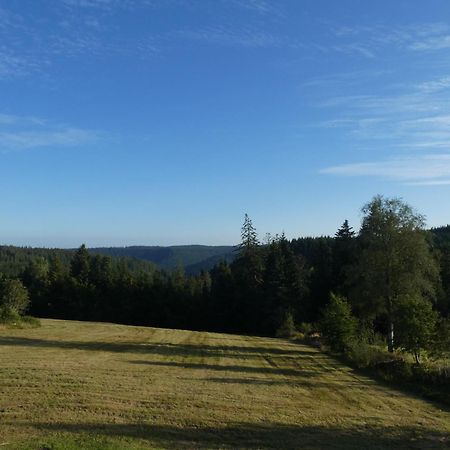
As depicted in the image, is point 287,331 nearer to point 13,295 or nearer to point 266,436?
point 13,295

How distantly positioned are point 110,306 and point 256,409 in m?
68.8

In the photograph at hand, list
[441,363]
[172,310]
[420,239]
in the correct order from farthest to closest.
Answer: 1. [172,310]
2. [420,239]
3. [441,363]

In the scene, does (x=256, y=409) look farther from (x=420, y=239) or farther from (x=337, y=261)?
(x=337, y=261)

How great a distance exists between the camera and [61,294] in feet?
269

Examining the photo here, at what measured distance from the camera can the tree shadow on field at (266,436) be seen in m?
11.8

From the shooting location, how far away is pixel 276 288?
236ft

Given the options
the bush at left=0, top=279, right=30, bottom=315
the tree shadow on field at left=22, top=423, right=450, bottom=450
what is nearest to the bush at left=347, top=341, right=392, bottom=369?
the tree shadow on field at left=22, top=423, right=450, bottom=450

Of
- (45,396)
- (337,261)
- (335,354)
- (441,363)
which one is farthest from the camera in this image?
(337,261)

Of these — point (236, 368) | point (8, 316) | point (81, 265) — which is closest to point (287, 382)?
point (236, 368)

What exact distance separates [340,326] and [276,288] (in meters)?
36.7

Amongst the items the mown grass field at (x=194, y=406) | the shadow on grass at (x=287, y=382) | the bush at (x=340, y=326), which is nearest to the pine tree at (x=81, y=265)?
the bush at (x=340, y=326)

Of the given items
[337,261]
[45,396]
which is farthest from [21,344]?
[337,261]

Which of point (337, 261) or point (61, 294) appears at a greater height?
point (337, 261)

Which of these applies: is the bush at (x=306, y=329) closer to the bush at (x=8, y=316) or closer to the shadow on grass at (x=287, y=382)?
the bush at (x=8, y=316)
